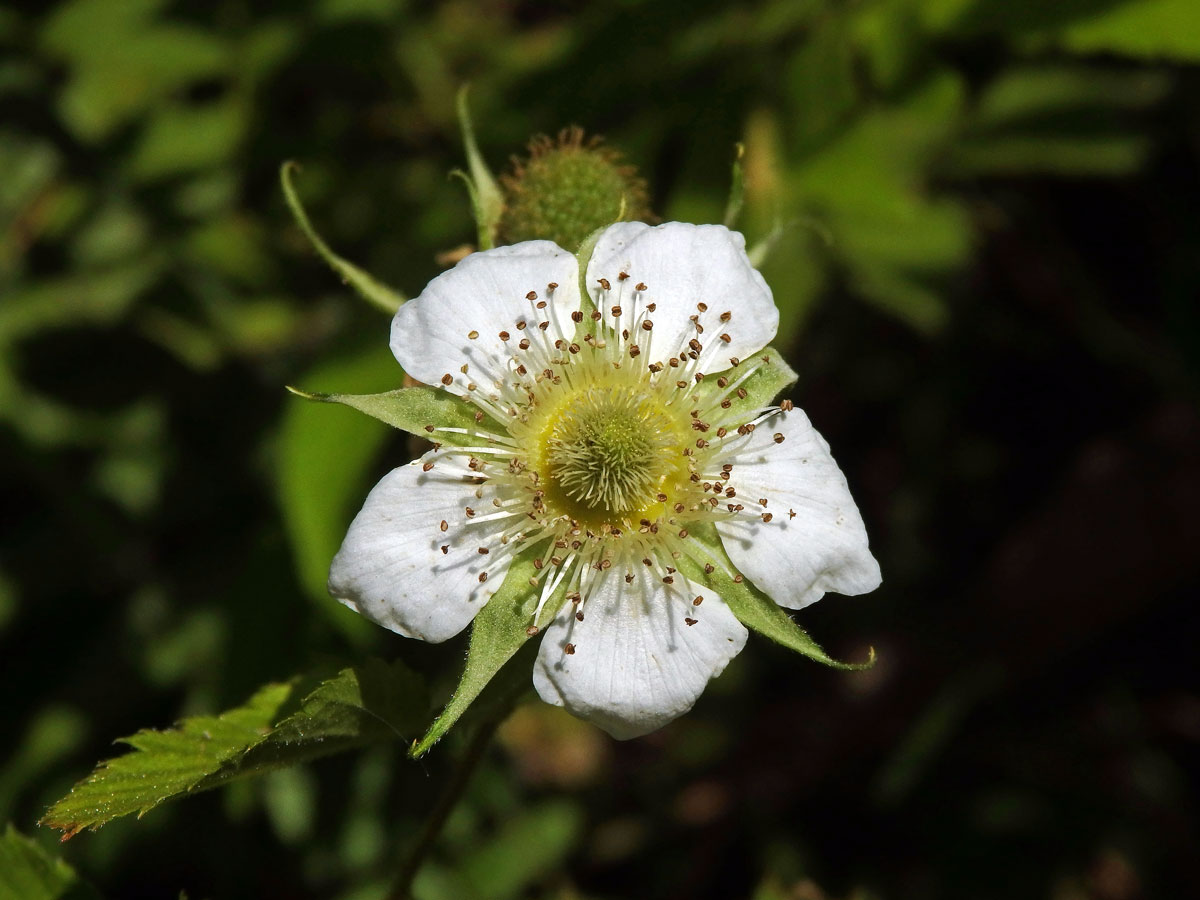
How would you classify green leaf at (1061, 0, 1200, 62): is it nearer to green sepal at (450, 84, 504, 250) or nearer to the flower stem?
green sepal at (450, 84, 504, 250)

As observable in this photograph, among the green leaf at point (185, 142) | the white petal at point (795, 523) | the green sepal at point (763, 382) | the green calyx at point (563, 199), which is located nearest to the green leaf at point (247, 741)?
the white petal at point (795, 523)

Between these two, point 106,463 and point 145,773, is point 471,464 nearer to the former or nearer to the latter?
point 145,773

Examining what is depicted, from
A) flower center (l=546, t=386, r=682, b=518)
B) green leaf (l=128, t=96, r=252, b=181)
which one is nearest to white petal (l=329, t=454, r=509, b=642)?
flower center (l=546, t=386, r=682, b=518)

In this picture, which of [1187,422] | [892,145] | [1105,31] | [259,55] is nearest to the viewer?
[1105,31]

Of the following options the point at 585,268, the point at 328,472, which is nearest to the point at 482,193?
the point at 585,268

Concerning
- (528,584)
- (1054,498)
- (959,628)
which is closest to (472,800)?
(528,584)

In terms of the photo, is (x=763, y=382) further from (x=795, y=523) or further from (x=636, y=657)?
(x=636, y=657)
